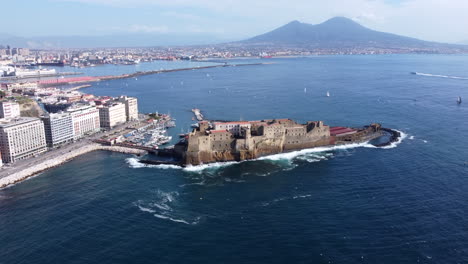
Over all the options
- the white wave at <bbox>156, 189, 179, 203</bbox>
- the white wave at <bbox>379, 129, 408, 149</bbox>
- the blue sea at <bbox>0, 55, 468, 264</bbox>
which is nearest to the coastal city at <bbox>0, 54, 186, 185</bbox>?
the blue sea at <bbox>0, 55, 468, 264</bbox>

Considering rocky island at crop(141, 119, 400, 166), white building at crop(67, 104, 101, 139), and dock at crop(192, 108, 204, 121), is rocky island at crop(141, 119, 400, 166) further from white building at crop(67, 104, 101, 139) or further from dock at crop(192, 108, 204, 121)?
white building at crop(67, 104, 101, 139)

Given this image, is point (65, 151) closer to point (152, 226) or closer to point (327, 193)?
point (152, 226)

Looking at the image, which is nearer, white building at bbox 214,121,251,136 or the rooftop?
the rooftop

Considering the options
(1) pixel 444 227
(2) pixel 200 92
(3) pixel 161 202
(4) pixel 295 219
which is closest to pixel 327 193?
(4) pixel 295 219

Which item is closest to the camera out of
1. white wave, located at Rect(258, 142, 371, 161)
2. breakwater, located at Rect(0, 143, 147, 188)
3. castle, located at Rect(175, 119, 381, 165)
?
breakwater, located at Rect(0, 143, 147, 188)

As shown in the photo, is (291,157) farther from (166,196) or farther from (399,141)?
(166,196)

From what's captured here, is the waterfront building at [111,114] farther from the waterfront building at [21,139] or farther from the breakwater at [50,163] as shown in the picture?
the waterfront building at [21,139]
